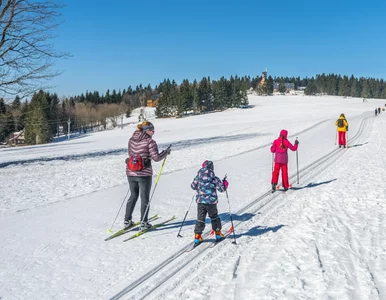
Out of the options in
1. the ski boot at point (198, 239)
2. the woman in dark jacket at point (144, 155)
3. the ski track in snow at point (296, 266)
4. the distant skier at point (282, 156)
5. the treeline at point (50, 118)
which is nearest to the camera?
the ski track in snow at point (296, 266)

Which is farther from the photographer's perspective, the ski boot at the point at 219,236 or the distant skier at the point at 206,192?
the ski boot at the point at 219,236

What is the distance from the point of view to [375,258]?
18.1ft

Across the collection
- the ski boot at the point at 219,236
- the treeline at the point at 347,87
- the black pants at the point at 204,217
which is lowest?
the ski boot at the point at 219,236

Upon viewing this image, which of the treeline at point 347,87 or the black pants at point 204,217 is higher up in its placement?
the treeline at point 347,87

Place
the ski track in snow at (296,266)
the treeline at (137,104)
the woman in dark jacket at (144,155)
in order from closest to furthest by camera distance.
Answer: the ski track in snow at (296,266), the woman in dark jacket at (144,155), the treeline at (137,104)

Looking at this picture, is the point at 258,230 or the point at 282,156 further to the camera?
the point at 282,156

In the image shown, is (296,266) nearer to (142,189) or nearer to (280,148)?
(142,189)

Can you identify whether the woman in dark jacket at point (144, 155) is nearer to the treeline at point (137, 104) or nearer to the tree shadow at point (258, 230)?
the tree shadow at point (258, 230)

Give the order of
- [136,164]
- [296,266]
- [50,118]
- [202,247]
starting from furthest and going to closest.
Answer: [50,118]
[136,164]
[202,247]
[296,266]

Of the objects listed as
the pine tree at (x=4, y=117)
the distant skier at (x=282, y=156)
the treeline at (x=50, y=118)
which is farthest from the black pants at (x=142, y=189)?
the pine tree at (x=4, y=117)

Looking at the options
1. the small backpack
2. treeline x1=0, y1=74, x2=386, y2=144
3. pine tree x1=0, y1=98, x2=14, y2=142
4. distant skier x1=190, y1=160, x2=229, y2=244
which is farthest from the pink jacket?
treeline x1=0, y1=74, x2=386, y2=144

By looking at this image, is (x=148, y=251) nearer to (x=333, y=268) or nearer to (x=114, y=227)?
(x=114, y=227)

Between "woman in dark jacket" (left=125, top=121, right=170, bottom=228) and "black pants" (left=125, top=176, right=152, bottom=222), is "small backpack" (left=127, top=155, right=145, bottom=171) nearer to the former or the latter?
"woman in dark jacket" (left=125, top=121, right=170, bottom=228)

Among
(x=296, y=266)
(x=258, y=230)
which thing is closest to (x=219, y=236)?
(x=258, y=230)
